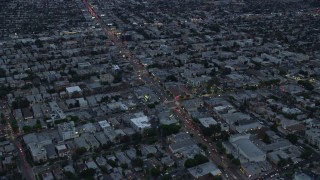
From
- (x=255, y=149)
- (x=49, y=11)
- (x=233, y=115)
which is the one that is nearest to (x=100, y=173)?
(x=255, y=149)

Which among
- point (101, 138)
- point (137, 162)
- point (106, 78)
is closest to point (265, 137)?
point (137, 162)

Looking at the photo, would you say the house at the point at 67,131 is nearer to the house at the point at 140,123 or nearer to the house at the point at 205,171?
the house at the point at 140,123

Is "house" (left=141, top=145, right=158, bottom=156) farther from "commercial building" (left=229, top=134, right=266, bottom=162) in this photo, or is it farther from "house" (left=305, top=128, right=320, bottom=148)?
"house" (left=305, top=128, right=320, bottom=148)

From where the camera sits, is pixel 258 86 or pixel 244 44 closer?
pixel 258 86

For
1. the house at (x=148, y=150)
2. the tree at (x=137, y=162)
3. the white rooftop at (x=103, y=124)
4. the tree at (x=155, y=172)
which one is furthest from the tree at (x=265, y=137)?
the white rooftop at (x=103, y=124)

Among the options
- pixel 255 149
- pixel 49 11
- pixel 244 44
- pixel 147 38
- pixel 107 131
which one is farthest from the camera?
pixel 49 11

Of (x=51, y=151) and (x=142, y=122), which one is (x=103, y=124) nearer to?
(x=142, y=122)

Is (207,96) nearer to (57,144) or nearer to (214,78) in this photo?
(214,78)

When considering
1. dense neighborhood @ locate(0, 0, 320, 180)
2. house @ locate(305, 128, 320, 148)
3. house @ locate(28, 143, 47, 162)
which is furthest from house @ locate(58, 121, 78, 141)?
house @ locate(305, 128, 320, 148)
